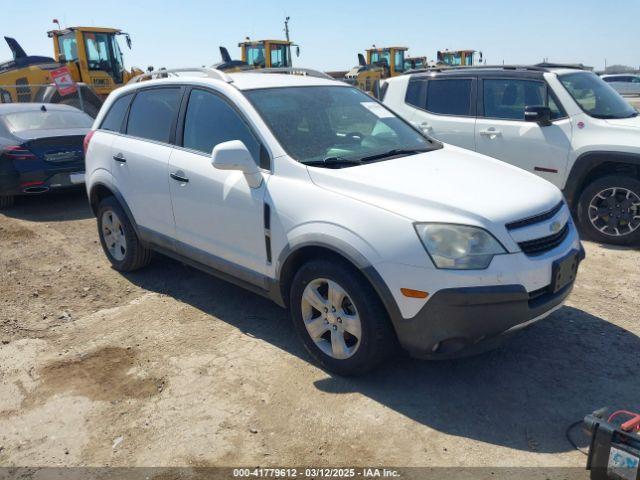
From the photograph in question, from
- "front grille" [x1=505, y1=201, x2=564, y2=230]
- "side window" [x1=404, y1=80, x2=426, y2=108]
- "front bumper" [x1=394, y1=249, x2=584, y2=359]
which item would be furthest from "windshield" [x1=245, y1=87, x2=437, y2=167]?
"side window" [x1=404, y1=80, x2=426, y2=108]

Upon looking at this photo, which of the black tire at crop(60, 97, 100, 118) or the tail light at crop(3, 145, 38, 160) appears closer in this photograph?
the tail light at crop(3, 145, 38, 160)

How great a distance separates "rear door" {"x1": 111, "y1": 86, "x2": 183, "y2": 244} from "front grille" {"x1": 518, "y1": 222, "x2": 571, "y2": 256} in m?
2.68

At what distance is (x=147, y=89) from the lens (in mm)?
4797

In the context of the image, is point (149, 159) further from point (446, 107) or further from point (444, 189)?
point (446, 107)

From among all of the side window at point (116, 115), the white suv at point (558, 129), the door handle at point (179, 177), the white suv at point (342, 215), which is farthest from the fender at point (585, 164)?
the side window at point (116, 115)

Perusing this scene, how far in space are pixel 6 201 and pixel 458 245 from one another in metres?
7.53

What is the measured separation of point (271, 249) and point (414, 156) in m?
1.20

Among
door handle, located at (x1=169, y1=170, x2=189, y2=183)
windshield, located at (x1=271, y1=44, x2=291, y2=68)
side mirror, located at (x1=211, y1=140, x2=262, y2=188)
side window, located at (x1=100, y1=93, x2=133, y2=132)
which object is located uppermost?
windshield, located at (x1=271, y1=44, x2=291, y2=68)

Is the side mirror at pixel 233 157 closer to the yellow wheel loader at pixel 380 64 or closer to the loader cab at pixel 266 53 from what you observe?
the loader cab at pixel 266 53

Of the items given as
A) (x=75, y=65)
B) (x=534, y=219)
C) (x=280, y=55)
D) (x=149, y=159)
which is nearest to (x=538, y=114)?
(x=534, y=219)

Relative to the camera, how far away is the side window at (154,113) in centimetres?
442

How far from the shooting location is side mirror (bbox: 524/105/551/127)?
5.89m

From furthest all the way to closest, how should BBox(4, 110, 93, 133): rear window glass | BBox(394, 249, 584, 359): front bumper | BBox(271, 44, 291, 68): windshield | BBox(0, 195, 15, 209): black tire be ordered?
1. BBox(271, 44, 291, 68): windshield
2. BBox(4, 110, 93, 133): rear window glass
3. BBox(0, 195, 15, 209): black tire
4. BBox(394, 249, 584, 359): front bumper

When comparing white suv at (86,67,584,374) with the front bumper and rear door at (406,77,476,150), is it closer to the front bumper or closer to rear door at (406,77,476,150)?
the front bumper
